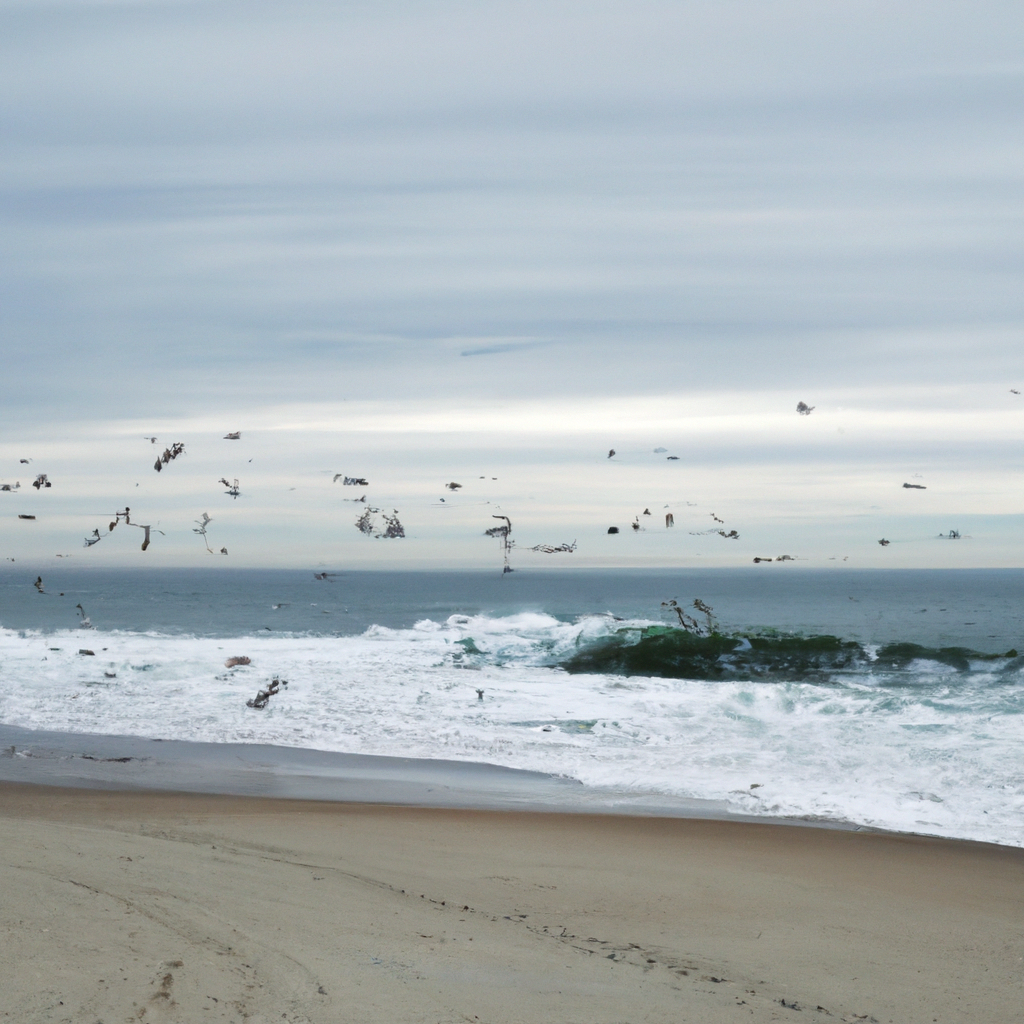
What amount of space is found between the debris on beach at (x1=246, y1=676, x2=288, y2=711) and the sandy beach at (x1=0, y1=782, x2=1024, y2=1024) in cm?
860

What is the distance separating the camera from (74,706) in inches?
732

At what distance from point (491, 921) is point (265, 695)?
13628 mm

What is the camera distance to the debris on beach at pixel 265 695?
1828 cm

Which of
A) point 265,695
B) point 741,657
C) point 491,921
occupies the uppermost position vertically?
point 491,921

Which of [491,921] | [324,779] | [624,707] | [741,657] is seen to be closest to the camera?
[491,921]

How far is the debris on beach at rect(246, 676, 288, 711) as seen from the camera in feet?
60.0

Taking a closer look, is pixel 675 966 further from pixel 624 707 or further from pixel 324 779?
pixel 624 707

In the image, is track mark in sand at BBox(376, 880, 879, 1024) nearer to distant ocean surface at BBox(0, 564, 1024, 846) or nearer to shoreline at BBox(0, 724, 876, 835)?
shoreline at BBox(0, 724, 876, 835)

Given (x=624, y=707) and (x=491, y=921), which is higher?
(x=491, y=921)

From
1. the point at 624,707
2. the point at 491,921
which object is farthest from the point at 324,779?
the point at 624,707

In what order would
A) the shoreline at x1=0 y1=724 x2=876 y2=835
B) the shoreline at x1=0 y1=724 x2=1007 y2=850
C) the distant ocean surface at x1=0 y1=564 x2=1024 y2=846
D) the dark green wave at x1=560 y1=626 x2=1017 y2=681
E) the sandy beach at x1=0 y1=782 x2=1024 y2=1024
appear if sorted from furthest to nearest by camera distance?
the dark green wave at x1=560 y1=626 x2=1017 y2=681, the distant ocean surface at x1=0 y1=564 x2=1024 y2=846, the shoreline at x1=0 y1=724 x2=876 y2=835, the shoreline at x1=0 y1=724 x2=1007 y2=850, the sandy beach at x1=0 y1=782 x2=1024 y2=1024

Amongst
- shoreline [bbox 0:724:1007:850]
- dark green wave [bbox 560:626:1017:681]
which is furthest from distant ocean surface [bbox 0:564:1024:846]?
shoreline [bbox 0:724:1007:850]

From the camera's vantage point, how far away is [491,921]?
20.2ft

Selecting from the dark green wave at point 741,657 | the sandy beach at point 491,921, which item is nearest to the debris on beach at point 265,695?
the sandy beach at point 491,921
